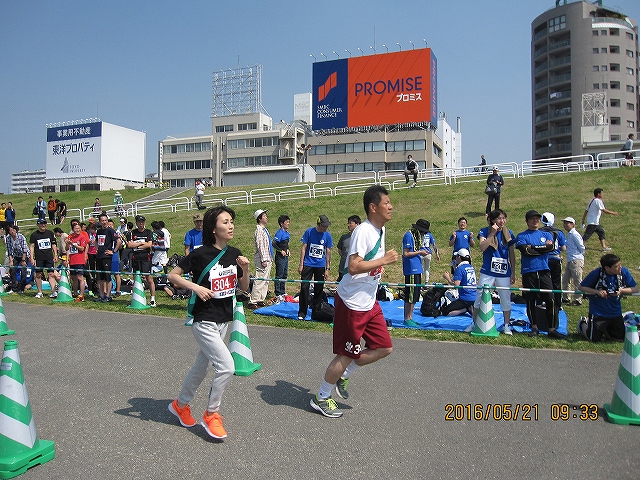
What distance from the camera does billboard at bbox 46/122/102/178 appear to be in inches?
2625

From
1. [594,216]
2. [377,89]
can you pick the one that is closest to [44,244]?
[594,216]

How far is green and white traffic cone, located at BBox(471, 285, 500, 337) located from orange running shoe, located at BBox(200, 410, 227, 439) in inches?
208

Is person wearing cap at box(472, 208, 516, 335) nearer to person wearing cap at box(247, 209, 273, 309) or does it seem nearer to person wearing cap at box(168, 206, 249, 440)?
person wearing cap at box(247, 209, 273, 309)

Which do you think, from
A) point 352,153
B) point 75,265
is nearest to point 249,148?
point 352,153

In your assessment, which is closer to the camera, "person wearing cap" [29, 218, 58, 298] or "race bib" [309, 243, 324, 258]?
"race bib" [309, 243, 324, 258]

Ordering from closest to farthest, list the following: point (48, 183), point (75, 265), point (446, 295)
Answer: point (446, 295) → point (75, 265) → point (48, 183)

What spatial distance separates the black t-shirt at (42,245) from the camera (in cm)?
1351

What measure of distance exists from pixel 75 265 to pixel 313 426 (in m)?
10.7

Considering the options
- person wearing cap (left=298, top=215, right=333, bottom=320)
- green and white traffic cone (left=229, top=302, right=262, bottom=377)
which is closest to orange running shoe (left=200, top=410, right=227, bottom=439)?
green and white traffic cone (left=229, top=302, right=262, bottom=377)

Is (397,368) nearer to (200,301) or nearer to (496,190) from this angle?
(200,301)

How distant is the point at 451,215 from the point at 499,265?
1435 cm

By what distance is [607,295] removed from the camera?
7.16 meters

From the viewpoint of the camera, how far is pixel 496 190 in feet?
66.1

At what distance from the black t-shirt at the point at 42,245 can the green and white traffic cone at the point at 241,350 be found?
9.66 meters
